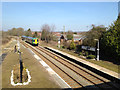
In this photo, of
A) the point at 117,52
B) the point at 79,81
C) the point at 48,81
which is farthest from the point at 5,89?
the point at 117,52

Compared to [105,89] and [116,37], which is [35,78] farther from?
[116,37]

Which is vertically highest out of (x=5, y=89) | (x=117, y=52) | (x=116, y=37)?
(x=116, y=37)

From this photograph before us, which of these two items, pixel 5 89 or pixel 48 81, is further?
pixel 48 81

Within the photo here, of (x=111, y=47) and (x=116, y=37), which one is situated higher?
(x=116, y=37)

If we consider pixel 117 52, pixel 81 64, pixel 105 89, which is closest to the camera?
pixel 105 89

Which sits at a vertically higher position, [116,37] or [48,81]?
[116,37]

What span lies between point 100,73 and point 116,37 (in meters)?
7.86

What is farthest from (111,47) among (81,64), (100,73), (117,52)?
(100,73)

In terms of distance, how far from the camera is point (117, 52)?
51.9 feet

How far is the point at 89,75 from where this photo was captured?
36.7ft

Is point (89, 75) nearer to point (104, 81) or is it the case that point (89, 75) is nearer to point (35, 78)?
point (104, 81)

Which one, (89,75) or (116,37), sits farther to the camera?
(116,37)

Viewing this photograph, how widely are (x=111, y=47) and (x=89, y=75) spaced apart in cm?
825

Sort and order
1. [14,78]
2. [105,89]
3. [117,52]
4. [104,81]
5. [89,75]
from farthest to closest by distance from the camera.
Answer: [117,52]
[89,75]
[14,78]
[104,81]
[105,89]
